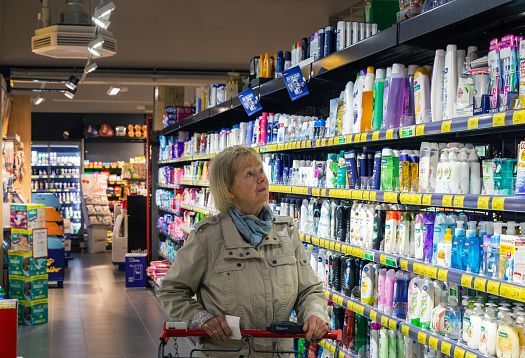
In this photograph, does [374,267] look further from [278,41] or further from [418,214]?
[278,41]

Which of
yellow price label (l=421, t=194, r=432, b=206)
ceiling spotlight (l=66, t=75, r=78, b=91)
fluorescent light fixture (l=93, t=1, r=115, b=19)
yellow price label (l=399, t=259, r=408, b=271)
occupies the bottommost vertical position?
yellow price label (l=399, t=259, r=408, b=271)

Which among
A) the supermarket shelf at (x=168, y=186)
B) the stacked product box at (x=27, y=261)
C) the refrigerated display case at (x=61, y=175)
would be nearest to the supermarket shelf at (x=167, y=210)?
the supermarket shelf at (x=168, y=186)

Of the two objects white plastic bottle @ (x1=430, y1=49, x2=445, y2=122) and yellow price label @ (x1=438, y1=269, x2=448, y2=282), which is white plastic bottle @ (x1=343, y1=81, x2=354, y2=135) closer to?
white plastic bottle @ (x1=430, y1=49, x2=445, y2=122)

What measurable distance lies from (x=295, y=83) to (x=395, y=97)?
1474 mm

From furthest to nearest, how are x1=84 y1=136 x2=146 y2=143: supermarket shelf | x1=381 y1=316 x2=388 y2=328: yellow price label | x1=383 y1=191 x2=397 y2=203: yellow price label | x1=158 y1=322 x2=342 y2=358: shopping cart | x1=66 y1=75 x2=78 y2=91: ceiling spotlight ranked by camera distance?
x1=84 y1=136 x2=146 y2=143: supermarket shelf → x1=66 y1=75 x2=78 y2=91: ceiling spotlight → x1=381 y1=316 x2=388 y2=328: yellow price label → x1=383 y1=191 x2=397 y2=203: yellow price label → x1=158 y1=322 x2=342 y2=358: shopping cart

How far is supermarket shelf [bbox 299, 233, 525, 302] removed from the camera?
10.2 ft

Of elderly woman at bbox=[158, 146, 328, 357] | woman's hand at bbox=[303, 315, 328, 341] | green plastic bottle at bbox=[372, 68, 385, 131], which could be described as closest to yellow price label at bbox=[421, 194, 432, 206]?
green plastic bottle at bbox=[372, 68, 385, 131]

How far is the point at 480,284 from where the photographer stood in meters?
3.29

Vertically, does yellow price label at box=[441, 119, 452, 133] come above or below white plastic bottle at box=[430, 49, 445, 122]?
below

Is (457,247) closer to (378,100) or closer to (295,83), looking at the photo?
(378,100)

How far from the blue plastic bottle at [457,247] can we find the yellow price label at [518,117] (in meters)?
0.73

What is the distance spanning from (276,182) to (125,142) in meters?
17.7

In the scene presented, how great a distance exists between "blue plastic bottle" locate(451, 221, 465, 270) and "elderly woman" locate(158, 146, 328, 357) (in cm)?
76

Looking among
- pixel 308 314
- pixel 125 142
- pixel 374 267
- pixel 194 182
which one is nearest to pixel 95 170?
pixel 125 142
